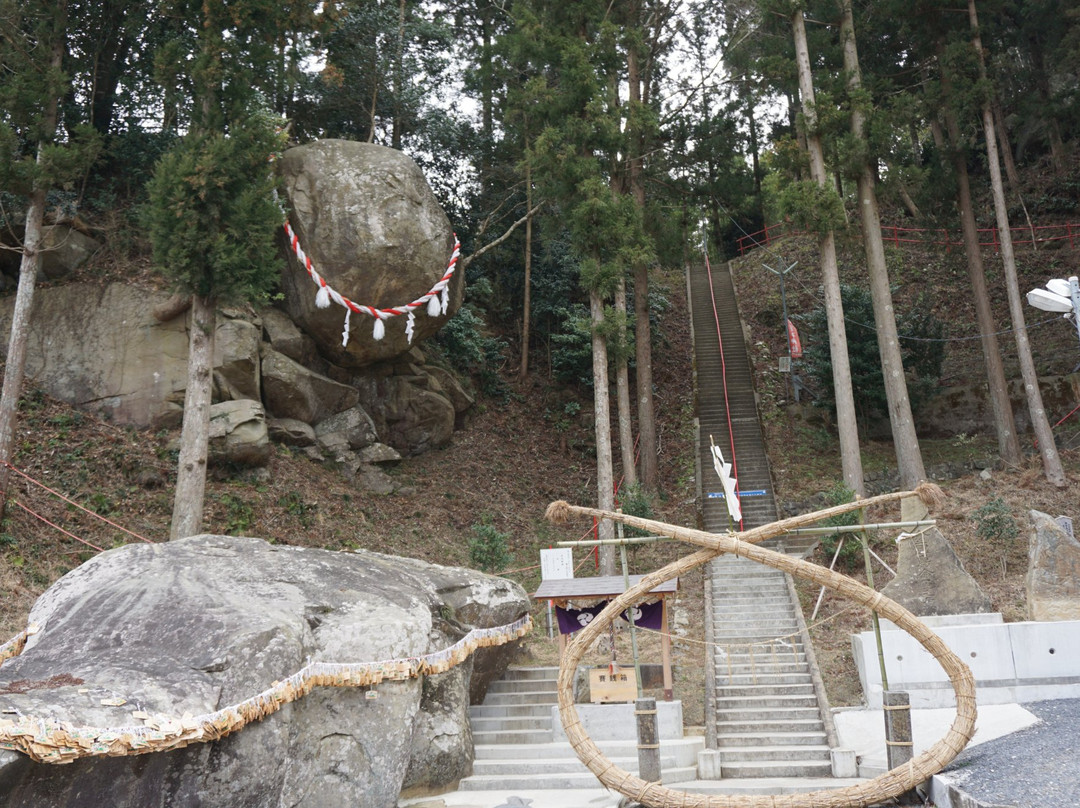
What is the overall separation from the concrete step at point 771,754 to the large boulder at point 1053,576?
3.40 metres

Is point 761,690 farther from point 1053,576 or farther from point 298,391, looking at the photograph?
point 298,391

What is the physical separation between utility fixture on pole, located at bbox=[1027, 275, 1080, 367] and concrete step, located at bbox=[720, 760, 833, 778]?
5.57m

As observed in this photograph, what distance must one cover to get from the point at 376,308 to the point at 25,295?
6.10 metres

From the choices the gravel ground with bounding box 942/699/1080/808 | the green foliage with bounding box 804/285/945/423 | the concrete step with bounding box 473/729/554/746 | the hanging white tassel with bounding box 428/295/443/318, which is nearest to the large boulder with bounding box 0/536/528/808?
the concrete step with bounding box 473/729/554/746

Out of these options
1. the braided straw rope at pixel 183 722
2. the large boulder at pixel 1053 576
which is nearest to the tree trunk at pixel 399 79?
the braided straw rope at pixel 183 722

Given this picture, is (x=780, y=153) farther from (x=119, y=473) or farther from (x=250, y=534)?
(x=119, y=473)

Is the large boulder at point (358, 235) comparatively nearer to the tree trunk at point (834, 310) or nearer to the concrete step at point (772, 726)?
the tree trunk at point (834, 310)

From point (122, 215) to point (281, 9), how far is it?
229 inches

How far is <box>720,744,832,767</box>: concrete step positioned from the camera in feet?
31.8

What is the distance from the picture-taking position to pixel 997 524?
46.0ft

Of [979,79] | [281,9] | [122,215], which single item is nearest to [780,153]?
[979,79]

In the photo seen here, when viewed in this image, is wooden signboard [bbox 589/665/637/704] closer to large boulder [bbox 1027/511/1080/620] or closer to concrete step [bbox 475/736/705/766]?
concrete step [bbox 475/736/705/766]

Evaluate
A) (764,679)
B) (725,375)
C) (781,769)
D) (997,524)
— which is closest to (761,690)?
(764,679)

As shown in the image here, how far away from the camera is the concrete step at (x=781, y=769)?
9.38m
